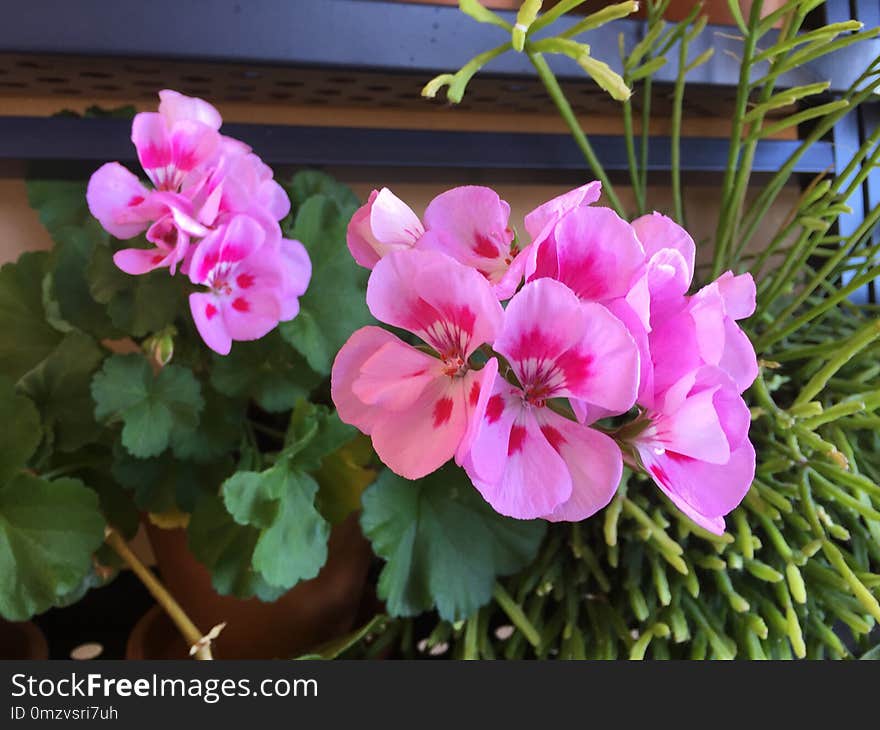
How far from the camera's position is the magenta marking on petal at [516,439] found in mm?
279

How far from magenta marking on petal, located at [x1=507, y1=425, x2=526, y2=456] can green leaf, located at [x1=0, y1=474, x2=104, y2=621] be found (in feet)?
1.29

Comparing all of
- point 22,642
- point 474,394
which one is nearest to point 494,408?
point 474,394

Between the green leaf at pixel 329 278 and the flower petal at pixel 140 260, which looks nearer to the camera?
the flower petal at pixel 140 260

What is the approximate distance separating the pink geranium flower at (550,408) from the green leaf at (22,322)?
0.53 metres

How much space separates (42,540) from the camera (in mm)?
531

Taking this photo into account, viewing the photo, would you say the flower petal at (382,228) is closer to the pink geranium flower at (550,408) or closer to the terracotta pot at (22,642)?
the pink geranium flower at (550,408)

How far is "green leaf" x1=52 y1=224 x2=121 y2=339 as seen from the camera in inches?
24.5

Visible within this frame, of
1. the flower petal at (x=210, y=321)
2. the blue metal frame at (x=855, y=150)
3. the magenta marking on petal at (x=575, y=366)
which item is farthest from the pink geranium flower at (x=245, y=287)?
the blue metal frame at (x=855, y=150)

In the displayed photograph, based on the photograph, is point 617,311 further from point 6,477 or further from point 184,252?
point 6,477

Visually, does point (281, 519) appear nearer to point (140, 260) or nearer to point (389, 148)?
point (140, 260)

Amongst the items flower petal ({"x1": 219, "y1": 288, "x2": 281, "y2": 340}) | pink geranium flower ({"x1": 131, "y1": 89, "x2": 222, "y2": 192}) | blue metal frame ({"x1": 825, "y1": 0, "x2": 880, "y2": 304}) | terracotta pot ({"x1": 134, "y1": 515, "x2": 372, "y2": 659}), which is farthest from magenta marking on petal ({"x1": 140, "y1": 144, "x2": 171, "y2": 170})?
blue metal frame ({"x1": 825, "y1": 0, "x2": 880, "y2": 304})

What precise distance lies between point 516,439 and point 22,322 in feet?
1.79

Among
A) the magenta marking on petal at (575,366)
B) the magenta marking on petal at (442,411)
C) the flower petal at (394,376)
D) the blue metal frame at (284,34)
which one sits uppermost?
the blue metal frame at (284,34)

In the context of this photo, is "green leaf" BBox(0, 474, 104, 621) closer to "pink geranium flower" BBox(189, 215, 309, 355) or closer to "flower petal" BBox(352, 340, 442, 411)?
"pink geranium flower" BBox(189, 215, 309, 355)
